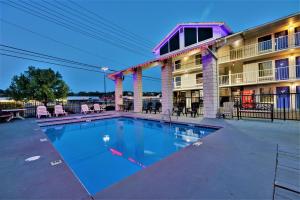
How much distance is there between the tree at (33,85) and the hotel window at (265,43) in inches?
689

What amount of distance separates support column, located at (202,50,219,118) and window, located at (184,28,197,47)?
746cm

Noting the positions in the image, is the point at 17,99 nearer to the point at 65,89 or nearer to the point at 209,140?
the point at 65,89

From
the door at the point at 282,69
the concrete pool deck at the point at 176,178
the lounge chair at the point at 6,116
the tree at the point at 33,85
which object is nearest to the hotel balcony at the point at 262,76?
the door at the point at 282,69

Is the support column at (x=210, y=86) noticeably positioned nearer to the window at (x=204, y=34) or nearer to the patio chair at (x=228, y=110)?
the patio chair at (x=228, y=110)

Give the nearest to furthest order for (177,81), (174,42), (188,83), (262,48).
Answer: (262,48) → (174,42) → (188,83) → (177,81)

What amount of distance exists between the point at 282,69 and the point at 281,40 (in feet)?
7.10

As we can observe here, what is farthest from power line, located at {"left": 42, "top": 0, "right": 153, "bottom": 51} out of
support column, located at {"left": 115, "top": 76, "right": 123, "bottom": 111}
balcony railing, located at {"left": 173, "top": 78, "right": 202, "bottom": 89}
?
balcony railing, located at {"left": 173, "top": 78, "right": 202, "bottom": 89}

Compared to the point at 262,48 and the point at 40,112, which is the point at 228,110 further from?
the point at 40,112

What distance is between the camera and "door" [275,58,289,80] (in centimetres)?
1068

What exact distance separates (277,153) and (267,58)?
39.5 feet

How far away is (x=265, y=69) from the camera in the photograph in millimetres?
11742

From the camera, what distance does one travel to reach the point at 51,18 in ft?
40.0

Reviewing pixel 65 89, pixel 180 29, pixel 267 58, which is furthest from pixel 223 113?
pixel 65 89

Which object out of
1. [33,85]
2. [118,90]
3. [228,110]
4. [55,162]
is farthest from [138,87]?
[55,162]
